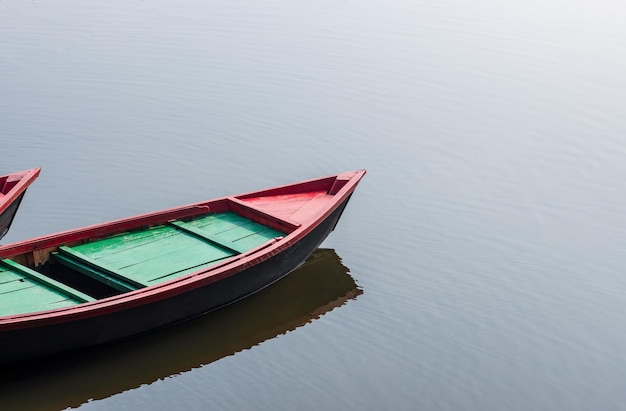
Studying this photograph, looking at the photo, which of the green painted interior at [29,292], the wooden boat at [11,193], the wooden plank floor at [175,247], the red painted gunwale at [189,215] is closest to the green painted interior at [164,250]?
the wooden plank floor at [175,247]

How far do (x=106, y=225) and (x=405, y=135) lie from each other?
6.20 m

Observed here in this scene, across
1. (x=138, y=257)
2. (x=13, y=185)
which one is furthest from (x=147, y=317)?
(x=13, y=185)

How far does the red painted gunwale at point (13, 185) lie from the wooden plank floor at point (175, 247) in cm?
132

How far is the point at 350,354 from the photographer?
31.8 feet

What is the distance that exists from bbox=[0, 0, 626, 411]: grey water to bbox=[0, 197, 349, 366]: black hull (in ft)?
0.69

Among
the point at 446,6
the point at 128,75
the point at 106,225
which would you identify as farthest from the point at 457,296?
the point at 446,6

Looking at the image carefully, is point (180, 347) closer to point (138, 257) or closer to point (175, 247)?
point (138, 257)

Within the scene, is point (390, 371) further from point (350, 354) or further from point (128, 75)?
point (128, 75)

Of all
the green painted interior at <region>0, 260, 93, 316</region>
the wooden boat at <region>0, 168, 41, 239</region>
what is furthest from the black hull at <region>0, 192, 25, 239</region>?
the green painted interior at <region>0, 260, 93, 316</region>

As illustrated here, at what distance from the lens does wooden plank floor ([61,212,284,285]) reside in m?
9.77

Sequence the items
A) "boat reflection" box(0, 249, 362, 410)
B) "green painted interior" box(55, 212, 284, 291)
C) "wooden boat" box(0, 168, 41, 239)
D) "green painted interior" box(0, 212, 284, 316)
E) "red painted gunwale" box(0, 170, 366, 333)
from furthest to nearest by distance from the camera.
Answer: "wooden boat" box(0, 168, 41, 239)
"green painted interior" box(55, 212, 284, 291)
"green painted interior" box(0, 212, 284, 316)
"boat reflection" box(0, 249, 362, 410)
"red painted gunwale" box(0, 170, 366, 333)

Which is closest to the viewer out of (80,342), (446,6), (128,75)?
(80,342)

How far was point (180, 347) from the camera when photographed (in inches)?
376

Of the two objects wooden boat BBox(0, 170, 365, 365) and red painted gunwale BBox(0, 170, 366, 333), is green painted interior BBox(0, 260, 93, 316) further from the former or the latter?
red painted gunwale BBox(0, 170, 366, 333)
